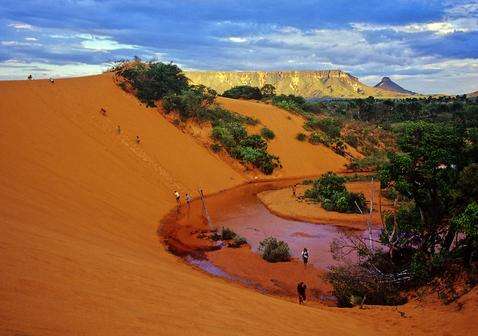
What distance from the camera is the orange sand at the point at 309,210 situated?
24438 mm

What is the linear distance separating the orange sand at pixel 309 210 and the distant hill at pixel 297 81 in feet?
451

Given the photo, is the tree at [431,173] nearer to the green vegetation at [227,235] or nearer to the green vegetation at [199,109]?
the green vegetation at [227,235]

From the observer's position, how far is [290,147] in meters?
43.3

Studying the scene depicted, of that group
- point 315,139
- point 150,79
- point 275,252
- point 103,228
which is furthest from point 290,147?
point 103,228

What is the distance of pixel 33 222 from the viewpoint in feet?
48.3

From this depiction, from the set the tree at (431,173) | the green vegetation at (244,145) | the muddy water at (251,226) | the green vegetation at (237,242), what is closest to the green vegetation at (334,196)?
the muddy water at (251,226)

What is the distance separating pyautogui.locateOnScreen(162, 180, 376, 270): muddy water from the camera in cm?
1972

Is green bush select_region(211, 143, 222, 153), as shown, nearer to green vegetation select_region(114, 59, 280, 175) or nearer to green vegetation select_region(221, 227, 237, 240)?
green vegetation select_region(114, 59, 280, 175)

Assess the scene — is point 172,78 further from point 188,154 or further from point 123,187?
point 123,187

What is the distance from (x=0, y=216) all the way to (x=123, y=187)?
40.3ft

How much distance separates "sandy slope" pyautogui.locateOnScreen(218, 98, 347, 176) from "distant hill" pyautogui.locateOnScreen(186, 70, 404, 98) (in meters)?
118

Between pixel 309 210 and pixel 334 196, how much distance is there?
182 cm

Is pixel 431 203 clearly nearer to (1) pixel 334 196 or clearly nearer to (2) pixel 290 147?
(1) pixel 334 196

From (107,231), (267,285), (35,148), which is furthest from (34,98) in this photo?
(267,285)
